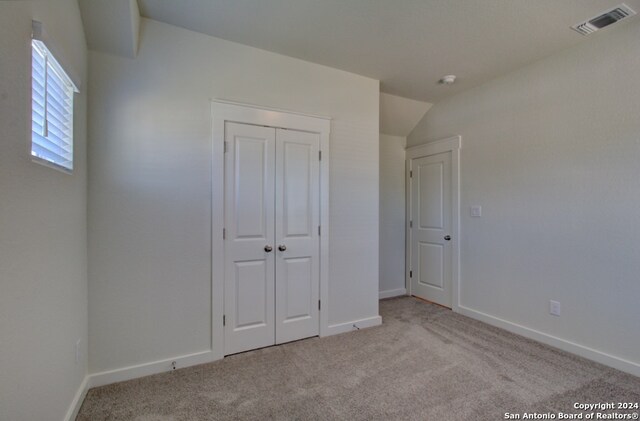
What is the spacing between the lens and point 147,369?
2201mm

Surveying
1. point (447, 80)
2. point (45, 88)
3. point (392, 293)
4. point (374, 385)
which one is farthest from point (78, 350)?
point (447, 80)

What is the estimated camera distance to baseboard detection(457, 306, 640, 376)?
2.25 meters

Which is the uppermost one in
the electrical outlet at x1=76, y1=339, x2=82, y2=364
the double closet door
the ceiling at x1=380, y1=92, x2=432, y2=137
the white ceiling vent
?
the white ceiling vent

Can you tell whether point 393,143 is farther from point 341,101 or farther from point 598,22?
point 598,22

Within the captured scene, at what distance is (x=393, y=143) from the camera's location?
4312mm

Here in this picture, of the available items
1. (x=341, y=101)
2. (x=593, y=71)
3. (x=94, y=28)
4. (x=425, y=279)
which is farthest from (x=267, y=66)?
(x=425, y=279)

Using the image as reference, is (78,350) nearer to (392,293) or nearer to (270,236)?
(270,236)

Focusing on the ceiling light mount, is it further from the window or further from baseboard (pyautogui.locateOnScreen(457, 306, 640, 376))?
the window

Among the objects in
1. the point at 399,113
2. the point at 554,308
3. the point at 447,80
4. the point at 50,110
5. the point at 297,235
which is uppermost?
the point at 447,80

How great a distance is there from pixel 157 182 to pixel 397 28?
221 centimetres

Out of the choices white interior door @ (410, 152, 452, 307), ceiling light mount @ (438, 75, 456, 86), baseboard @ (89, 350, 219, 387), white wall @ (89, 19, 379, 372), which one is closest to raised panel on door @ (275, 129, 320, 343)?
white wall @ (89, 19, 379, 372)

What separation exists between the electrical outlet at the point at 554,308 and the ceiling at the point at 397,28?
230cm

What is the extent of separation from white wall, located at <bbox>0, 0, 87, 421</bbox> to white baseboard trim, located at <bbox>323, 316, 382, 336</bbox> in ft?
6.53

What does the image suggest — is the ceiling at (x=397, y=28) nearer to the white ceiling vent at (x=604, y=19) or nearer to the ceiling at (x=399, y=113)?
the white ceiling vent at (x=604, y=19)
